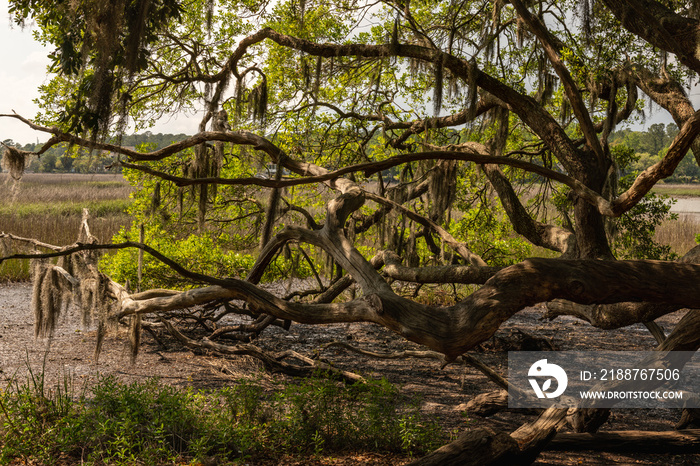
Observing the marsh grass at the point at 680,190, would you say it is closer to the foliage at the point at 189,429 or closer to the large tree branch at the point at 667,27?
the large tree branch at the point at 667,27

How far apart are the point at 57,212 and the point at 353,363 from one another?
42.6ft

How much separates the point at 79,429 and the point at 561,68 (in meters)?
5.45

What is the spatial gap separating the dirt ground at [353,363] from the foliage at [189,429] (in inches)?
9.9

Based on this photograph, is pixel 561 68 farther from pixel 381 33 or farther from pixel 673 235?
pixel 673 235

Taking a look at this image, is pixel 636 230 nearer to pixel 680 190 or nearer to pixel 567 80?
pixel 567 80

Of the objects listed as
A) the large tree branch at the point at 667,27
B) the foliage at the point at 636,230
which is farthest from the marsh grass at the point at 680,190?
the large tree branch at the point at 667,27

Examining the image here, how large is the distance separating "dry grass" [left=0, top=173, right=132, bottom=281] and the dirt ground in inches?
99.1

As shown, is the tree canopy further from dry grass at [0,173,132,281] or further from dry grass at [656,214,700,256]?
dry grass at [656,214,700,256]

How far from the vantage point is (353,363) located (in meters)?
8.03

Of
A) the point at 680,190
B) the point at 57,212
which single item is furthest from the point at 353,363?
the point at 680,190

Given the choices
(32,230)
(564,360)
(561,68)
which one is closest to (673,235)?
(564,360)

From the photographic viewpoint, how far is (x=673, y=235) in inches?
607

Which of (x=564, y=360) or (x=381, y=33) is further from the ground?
(x=381, y=33)

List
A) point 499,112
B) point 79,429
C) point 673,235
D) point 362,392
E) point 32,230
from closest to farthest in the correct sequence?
point 79,429, point 362,392, point 499,112, point 32,230, point 673,235
